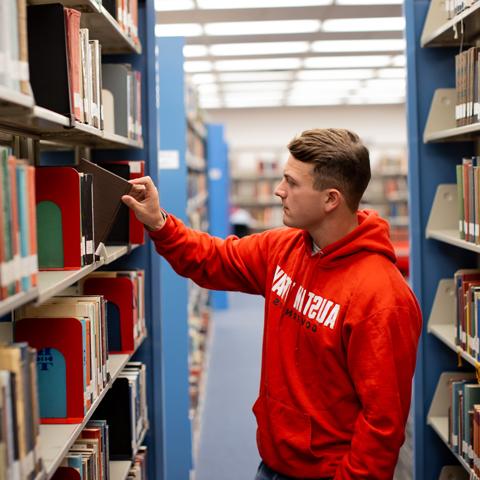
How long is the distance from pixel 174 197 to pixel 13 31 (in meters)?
2.56

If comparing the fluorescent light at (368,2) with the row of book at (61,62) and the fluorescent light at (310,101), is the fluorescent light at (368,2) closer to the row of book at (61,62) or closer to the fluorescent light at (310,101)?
the row of book at (61,62)

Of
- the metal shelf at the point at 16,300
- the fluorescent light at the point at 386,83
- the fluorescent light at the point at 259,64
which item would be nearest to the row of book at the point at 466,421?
the metal shelf at the point at 16,300

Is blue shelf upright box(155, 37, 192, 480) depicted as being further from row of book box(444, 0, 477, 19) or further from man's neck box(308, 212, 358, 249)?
man's neck box(308, 212, 358, 249)

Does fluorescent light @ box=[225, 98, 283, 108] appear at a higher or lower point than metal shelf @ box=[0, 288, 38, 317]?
higher

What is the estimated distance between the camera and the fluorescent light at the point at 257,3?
6.29m

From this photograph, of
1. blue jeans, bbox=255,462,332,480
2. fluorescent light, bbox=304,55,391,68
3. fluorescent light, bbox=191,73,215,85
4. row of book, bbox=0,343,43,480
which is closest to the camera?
row of book, bbox=0,343,43,480

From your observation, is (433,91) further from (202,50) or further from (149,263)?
(202,50)

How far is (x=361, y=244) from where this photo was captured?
186 centimetres

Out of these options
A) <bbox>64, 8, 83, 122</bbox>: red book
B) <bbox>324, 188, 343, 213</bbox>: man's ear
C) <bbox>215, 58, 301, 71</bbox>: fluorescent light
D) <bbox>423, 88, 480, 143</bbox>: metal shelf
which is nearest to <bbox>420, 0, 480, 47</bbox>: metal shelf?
<bbox>423, 88, 480, 143</bbox>: metal shelf

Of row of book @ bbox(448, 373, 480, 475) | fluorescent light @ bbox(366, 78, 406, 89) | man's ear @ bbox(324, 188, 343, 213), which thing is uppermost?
fluorescent light @ bbox(366, 78, 406, 89)

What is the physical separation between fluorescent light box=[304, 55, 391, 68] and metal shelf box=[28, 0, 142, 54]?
22.5 feet

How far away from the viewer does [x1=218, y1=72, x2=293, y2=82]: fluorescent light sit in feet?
33.0

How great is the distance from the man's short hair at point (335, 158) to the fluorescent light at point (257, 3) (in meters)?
4.78

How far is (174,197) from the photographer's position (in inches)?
150
